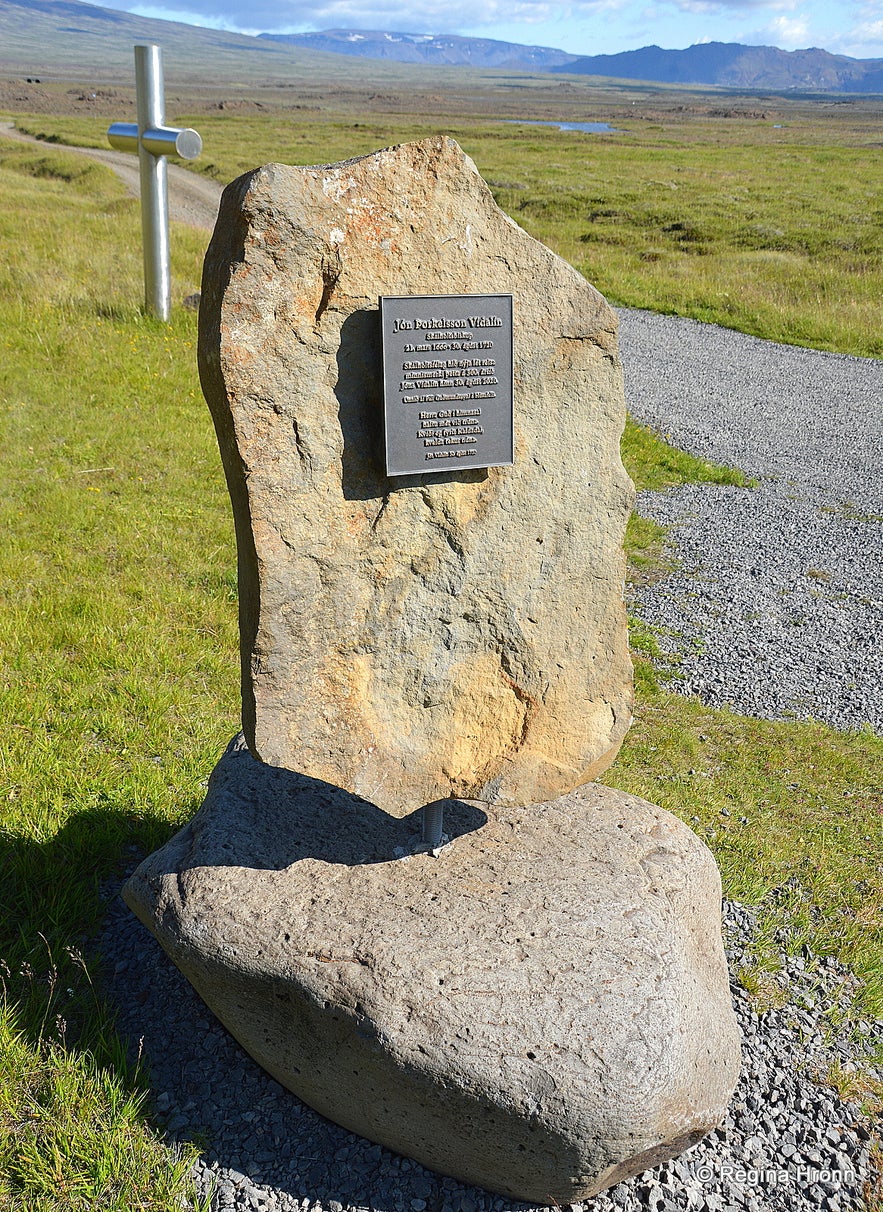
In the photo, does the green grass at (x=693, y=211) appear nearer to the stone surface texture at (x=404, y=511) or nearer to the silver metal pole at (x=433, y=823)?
the stone surface texture at (x=404, y=511)

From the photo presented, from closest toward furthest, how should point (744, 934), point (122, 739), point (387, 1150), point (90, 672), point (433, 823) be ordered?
1. point (387, 1150)
2. point (433, 823)
3. point (744, 934)
4. point (122, 739)
5. point (90, 672)

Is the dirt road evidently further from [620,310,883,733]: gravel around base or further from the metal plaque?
the metal plaque

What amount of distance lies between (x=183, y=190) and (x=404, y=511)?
3236 cm

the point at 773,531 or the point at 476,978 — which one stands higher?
the point at 476,978

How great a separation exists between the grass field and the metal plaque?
226cm

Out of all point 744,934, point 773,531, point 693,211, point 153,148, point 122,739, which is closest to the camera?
point 744,934

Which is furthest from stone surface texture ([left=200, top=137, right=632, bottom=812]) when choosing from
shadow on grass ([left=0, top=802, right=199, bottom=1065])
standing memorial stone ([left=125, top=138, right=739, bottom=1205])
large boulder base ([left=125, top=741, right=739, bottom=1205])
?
shadow on grass ([left=0, top=802, right=199, bottom=1065])

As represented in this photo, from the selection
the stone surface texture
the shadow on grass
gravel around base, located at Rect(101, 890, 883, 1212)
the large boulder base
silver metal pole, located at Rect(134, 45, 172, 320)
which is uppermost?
silver metal pole, located at Rect(134, 45, 172, 320)

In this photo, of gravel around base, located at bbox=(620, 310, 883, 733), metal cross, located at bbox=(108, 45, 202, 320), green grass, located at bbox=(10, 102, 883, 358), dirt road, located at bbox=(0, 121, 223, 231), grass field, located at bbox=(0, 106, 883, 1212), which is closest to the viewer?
grass field, located at bbox=(0, 106, 883, 1212)

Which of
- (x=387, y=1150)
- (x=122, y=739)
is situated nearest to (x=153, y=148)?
(x=122, y=739)

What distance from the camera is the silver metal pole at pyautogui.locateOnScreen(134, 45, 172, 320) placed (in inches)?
446

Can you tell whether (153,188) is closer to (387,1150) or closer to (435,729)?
(435,729)

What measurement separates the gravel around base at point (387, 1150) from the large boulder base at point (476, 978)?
11 cm

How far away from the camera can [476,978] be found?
299 cm
